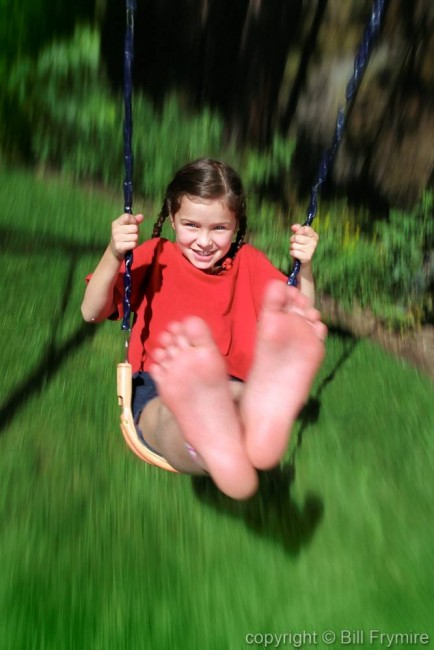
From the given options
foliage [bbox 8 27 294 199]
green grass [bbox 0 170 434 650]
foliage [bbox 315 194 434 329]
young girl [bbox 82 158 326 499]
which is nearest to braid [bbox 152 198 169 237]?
young girl [bbox 82 158 326 499]

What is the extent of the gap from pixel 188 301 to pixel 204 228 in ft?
0.70

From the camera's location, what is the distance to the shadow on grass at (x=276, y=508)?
163cm

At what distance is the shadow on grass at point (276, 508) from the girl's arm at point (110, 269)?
0.59 meters

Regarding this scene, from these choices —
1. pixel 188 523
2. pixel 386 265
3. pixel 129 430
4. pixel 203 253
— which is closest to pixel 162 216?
pixel 203 253

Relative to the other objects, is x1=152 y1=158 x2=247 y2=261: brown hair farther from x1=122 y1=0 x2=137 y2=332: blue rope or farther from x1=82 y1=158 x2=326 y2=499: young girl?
x1=122 y1=0 x2=137 y2=332: blue rope

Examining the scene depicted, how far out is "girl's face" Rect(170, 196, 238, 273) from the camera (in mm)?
1373

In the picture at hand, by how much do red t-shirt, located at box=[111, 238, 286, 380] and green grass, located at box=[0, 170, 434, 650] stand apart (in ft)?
1.29

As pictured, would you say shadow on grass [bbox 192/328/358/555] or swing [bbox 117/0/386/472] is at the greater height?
swing [bbox 117/0/386/472]

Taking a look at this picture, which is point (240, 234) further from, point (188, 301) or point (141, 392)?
point (141, 392)

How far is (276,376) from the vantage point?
47.1 inches

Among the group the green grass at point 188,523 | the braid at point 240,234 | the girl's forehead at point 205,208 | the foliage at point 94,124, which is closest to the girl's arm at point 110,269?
the girl's forehead at point 205,208

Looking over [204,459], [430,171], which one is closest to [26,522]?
[204,459]

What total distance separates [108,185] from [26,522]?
85.7 inches

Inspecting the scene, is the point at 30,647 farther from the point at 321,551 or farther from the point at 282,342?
the point at 282,342
